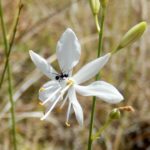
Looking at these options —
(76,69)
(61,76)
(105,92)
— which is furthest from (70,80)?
(76,69)

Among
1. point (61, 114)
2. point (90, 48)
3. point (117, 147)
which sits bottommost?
point (117, 147)

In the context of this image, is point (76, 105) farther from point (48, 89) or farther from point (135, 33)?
point (135, 33)

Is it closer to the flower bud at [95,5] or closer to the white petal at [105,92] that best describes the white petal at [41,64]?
the white petal at [105,92]

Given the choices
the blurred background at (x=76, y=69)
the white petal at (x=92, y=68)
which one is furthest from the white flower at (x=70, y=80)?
the blurred background at (x=76, y=69)

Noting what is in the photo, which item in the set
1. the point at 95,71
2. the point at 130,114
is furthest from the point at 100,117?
the point at 95,71

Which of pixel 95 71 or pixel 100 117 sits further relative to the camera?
pixel 100 117

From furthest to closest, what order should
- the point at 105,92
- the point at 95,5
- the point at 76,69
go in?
1. the point at 76,69
2. the point at 95,5
3. the point at 105,92

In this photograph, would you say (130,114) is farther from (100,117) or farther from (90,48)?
(90,48)
